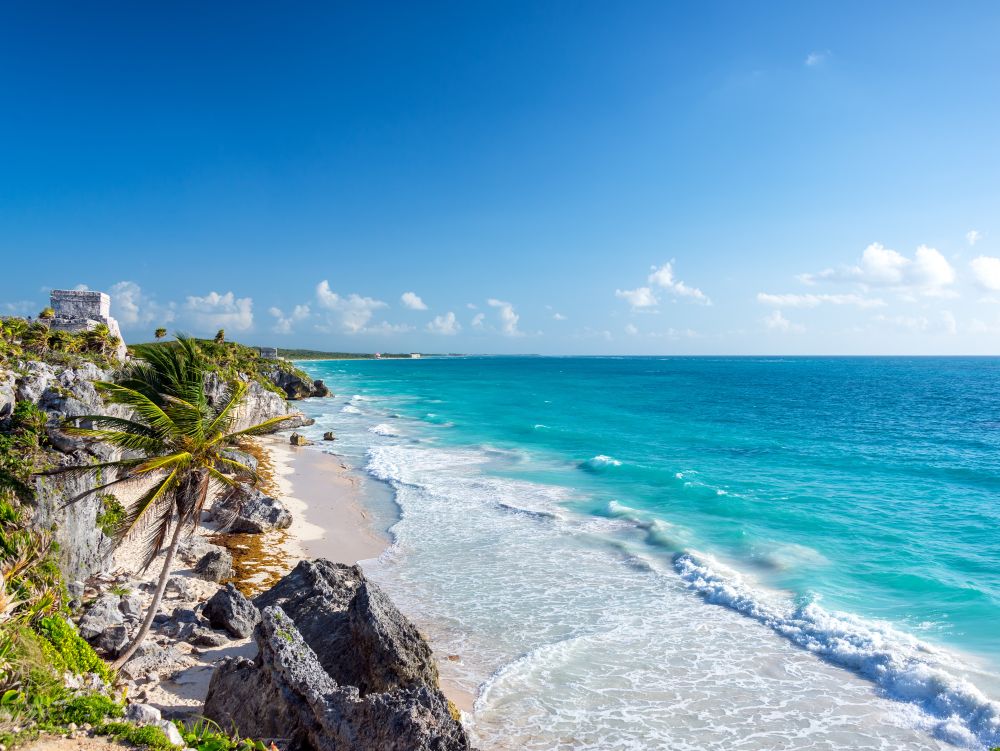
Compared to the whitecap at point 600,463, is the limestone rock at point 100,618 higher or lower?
higher

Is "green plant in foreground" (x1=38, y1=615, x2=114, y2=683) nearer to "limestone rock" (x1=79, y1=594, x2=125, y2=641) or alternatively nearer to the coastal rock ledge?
"limestone rock" (x1=79, y1=594, x2=125, y2=641)

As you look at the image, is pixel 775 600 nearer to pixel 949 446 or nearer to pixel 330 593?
pixel 330 593

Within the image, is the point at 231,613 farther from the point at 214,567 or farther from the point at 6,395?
the point at 6,395

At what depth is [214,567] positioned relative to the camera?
15.1 m

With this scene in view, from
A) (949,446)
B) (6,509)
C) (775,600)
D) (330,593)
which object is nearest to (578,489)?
(775,600)

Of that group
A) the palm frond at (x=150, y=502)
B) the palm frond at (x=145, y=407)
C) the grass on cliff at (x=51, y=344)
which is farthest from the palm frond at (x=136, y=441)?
the grass on cliff at (x=51, y=344)

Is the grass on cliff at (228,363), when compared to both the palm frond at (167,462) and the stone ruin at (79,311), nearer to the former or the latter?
the stone ruin at (79,311)

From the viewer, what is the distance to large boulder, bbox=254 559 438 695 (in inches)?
370

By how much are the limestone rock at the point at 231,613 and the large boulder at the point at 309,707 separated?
331 cm

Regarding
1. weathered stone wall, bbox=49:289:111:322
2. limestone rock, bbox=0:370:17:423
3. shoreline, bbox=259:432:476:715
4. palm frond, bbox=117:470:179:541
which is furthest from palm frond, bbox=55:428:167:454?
weathered stone wall, bbox=49:289:111:322

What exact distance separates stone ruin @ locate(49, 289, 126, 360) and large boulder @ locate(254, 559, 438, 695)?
18.7 meters

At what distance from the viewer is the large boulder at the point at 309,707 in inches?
281

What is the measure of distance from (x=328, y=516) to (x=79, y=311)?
1471 centimetres

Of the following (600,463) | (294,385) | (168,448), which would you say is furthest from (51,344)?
(294,385)
